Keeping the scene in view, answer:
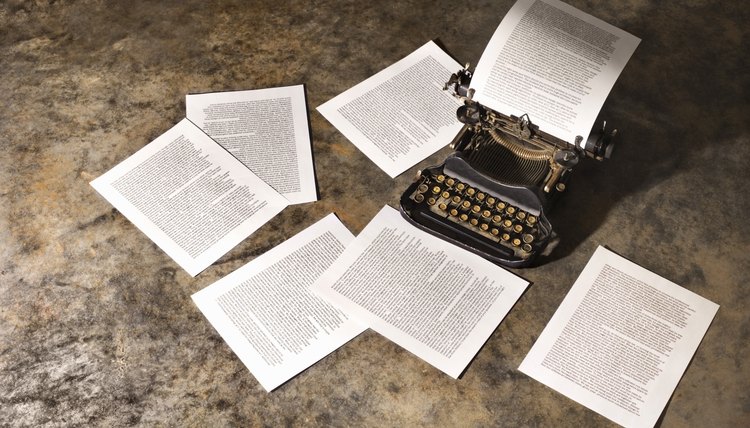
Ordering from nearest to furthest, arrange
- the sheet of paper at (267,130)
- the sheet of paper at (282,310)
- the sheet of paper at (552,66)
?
the sheet of paper at (552,66)
the sheet of paper at (282,310)
the sheet of paper at (267,130)

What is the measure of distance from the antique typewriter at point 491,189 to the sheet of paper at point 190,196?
48cm

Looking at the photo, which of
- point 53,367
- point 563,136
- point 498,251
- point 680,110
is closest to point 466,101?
point 563,136

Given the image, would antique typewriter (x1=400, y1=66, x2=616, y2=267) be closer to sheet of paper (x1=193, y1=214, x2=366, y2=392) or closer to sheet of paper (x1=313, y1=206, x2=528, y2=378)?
sheet of paper (x1=313, y1=206, x2=528, y2=378)

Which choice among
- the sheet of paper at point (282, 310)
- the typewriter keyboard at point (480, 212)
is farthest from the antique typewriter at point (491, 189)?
the sheet of paper at point (282, 310)

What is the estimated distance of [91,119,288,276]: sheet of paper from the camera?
6.60ft

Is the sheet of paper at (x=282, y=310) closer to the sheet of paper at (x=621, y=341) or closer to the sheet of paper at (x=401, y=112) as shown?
the sheet of paper at (x=401, y=112)

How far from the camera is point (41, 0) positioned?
2635mm

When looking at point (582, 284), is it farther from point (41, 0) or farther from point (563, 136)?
point (41, 0)

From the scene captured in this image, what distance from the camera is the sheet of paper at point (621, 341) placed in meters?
1.71

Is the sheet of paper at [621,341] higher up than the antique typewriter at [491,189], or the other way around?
the antique typewriter at [491,189]

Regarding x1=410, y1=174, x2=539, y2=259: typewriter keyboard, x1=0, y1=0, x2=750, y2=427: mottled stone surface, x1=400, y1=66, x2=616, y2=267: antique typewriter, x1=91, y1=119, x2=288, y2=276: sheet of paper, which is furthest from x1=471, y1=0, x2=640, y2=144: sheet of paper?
x1=91, y1=119, x2=288, y2=276: sheet of paper

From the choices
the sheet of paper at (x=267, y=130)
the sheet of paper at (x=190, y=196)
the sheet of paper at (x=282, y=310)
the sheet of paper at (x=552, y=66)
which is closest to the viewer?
the sheet of paper at (x=552, y=66)

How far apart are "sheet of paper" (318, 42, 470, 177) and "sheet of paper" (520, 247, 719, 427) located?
2.15 ft

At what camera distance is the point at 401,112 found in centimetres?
227
